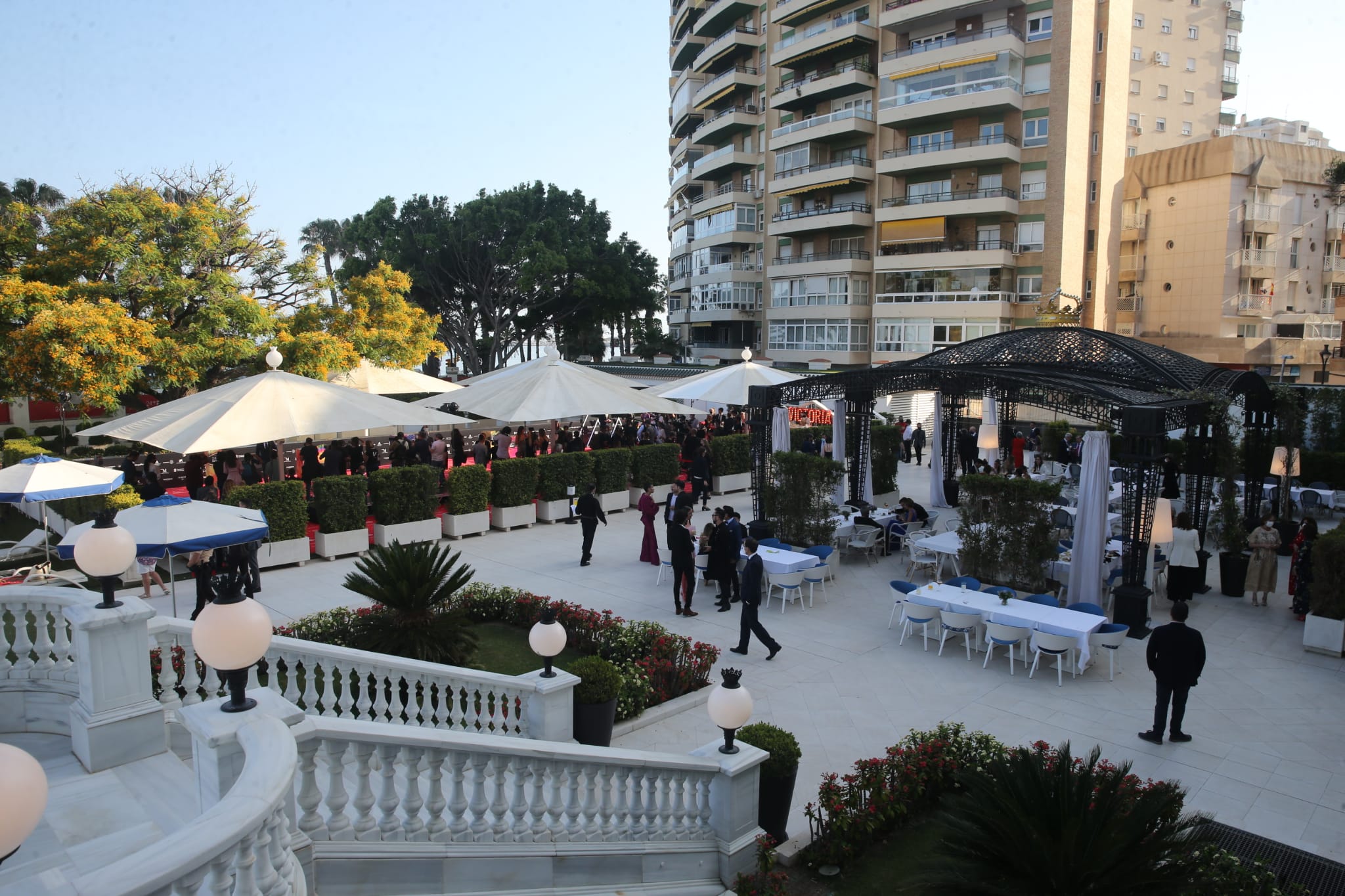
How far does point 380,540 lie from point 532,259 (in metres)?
32.5

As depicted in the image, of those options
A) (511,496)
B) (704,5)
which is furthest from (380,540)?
(704,5)

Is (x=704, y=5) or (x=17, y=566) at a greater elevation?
(x=704, y=5)

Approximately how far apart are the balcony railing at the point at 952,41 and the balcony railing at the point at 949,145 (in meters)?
4.37

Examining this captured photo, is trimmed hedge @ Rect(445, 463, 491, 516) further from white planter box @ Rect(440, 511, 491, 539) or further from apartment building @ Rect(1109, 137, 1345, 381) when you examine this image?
apartment building @ Rect(1109, 137, 1345, 381)

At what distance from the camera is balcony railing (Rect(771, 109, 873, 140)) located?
45281 mm

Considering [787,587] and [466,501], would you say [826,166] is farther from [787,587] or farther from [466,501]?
[787,587]

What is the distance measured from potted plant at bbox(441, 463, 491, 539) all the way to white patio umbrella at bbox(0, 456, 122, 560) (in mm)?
6110

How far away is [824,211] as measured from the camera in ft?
156

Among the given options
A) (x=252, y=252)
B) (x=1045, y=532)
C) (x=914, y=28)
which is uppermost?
(x=914, y=28)

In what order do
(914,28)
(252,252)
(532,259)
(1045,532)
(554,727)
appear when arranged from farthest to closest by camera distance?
(532,259) < (914,28) < (252,252) < (1045,532) < (554,727)

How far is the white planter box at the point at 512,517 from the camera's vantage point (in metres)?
18.5

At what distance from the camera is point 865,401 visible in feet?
63.0

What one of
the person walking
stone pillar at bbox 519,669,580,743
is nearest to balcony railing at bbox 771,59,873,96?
the person walking

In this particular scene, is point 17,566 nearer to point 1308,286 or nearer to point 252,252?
point 252,252
